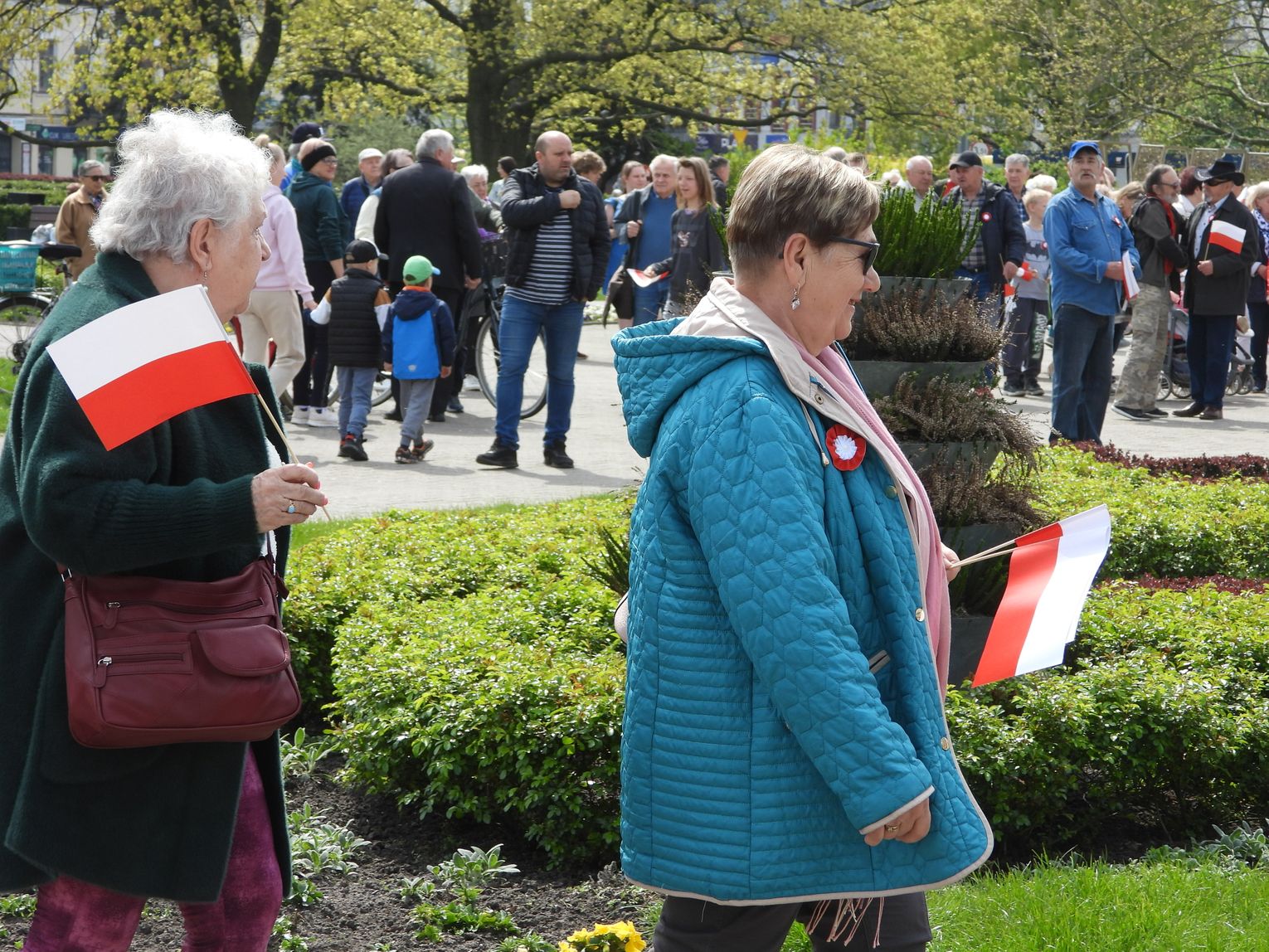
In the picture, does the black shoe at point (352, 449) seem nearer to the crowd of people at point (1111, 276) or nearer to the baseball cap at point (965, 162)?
the crowd of people at point (1111, 276)

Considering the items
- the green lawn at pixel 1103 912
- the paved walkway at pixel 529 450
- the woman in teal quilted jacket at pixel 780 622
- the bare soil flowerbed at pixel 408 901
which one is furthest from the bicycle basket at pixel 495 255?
the woman in teal quilted jacket at pixel 780 622

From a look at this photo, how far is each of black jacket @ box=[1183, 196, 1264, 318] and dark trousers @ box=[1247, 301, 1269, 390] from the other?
2.14 metres

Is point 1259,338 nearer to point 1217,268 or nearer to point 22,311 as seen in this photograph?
point 1217,268

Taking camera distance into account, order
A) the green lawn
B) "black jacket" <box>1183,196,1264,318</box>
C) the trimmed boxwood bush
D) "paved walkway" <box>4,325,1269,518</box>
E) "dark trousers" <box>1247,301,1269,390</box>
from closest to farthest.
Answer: the green lawn
the trimmed boxwood bush
"paved walkway" <box>4,325,1269,518</box>
"black jacket" <box>1183,196,1264,318</box>
"dark trousers" <box>1247,301,1269,390</box>

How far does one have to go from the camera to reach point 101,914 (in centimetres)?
255

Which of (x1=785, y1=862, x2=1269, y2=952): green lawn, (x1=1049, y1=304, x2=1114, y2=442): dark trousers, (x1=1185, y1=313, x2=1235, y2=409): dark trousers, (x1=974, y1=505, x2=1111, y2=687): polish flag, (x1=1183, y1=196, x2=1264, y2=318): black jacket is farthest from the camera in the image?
(x1=1185, y1=313, x2=1235, y2=409): dark trousers

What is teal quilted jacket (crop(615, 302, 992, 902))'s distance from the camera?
224 cm

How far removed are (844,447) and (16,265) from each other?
487 inches

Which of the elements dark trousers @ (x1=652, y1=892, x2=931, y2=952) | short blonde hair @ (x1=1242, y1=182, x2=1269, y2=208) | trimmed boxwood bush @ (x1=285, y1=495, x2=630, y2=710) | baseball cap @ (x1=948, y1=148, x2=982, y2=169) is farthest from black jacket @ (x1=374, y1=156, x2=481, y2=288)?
dark trousers @ (x1=652, y1=892, x2=931, y2=952)

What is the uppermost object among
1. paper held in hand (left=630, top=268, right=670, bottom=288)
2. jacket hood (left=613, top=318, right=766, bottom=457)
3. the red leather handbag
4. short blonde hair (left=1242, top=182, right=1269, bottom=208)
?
short blonde hair (left=1242, top=182, right=1269, bottom=208)

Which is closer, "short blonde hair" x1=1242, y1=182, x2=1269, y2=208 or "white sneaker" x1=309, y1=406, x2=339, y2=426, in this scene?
"white sneaker" x1=309, y1=406, x2=339, y2=426

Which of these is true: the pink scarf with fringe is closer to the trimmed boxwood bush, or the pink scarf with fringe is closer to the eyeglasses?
the eyeglasses

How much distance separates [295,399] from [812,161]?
10107mm

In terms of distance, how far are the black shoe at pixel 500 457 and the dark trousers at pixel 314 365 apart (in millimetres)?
2346
